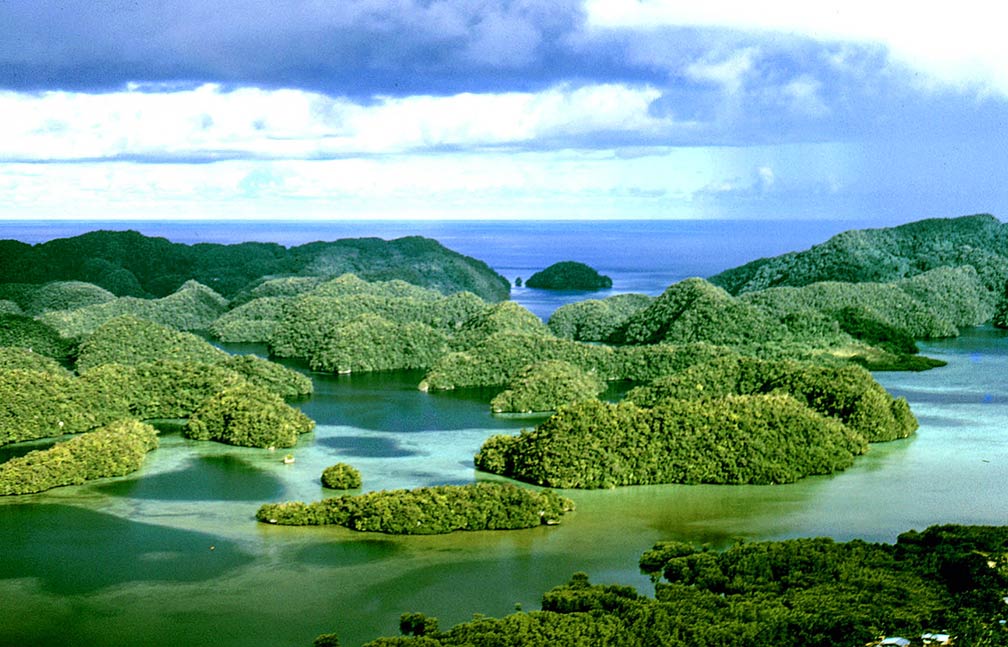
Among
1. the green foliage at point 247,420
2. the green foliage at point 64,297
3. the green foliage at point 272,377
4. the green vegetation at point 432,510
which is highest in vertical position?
the green foliage at point 64,297

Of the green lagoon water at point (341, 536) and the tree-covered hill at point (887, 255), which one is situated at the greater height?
the tree-covered hill at point (887, 255)

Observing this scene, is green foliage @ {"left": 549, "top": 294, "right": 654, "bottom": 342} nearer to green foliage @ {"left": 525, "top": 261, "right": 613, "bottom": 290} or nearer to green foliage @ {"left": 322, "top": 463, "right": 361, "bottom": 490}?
green foliage @ {"left": 322, "top": 463, "right": 361, "bottom": 490}

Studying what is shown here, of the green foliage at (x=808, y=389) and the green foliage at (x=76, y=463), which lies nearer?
the green foliage at (x=76, y=463)

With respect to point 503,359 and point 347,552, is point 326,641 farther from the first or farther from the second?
point 503,359

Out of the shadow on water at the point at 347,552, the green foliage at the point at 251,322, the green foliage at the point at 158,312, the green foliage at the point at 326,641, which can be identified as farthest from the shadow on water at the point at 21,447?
the green foliage at the point at 158,312

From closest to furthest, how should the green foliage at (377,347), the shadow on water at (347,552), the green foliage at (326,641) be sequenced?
the green foliage at (326,641), the shadow on water at (347,552), the green foliage at (377,347)

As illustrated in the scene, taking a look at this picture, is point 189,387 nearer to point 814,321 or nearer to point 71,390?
point 71,390

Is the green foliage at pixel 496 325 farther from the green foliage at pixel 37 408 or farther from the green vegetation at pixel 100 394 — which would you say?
the green foliage at pixel 37 408
